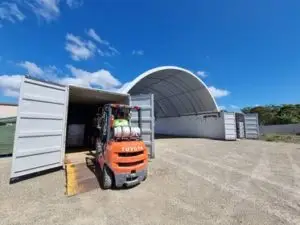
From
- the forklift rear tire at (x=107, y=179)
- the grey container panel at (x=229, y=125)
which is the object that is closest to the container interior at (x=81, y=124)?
the forklift rear tire at (x=107, y=179)

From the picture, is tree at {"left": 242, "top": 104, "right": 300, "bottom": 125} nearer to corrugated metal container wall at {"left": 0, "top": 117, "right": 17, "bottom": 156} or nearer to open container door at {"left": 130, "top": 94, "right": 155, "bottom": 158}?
Answer: open container door at {"left": 130, "top": 94, "right": 155, "bottom": 158}

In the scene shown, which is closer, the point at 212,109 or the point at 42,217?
the point at 42,217

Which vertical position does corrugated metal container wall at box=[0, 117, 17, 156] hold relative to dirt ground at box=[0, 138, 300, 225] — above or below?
above

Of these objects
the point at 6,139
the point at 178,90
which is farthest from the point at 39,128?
the point at 178,90

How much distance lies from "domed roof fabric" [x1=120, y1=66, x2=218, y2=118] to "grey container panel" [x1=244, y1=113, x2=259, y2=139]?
15.8 feet

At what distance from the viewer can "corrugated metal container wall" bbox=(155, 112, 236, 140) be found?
16.9 m

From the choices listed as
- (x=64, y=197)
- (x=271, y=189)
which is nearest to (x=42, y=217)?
(x=64, y=197)

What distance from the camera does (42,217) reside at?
330 cm

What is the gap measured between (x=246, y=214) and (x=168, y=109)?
65.9 feet

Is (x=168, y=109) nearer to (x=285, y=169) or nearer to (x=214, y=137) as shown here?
(x=214, y=137)

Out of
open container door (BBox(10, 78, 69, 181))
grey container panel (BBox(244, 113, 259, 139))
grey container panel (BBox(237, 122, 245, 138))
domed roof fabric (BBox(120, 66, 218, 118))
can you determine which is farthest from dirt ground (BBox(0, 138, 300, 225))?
grey container panel (BBox(244, 113, 259, 139))

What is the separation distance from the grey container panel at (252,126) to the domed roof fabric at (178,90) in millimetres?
4809

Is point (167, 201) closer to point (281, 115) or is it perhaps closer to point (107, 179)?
point (107, 179)

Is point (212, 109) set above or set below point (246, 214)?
above
